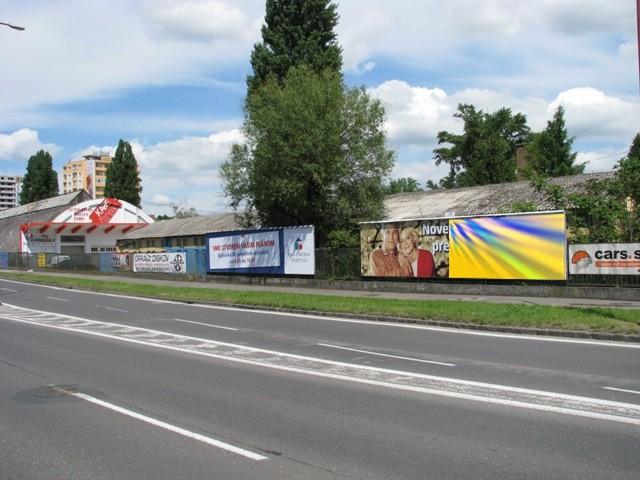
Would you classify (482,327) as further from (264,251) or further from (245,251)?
(245,251)

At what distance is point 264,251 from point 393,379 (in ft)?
74.6

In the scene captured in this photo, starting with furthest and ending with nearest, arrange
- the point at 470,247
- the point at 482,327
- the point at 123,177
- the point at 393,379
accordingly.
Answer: the point at 123,177, the point at 470,247, the point at 482,327, the point at 393,379

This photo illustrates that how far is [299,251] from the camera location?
1155 inches

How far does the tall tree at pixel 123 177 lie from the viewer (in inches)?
3418

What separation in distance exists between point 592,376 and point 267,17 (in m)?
34.2

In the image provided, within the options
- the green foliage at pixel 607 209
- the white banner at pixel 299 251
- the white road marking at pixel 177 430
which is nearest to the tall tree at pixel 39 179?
the white banner at pixel 299 251

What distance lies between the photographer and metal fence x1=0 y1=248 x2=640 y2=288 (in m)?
20.3

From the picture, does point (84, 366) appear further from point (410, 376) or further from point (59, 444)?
point (410, 376)

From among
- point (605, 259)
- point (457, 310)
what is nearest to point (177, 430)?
point (457, 310)

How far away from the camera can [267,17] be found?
38.4 metres

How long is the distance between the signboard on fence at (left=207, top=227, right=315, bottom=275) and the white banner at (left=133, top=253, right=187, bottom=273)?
12.2 ft

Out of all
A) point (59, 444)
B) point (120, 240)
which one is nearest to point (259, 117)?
point (59, 444)

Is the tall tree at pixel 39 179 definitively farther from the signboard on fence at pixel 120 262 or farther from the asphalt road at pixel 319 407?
the asphalt road at pixel 319 407

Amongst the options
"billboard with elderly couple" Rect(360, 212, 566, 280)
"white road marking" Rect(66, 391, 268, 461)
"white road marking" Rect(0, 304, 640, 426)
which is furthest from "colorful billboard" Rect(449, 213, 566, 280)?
"white road marking" Rect(66, 391, 268, 461)
